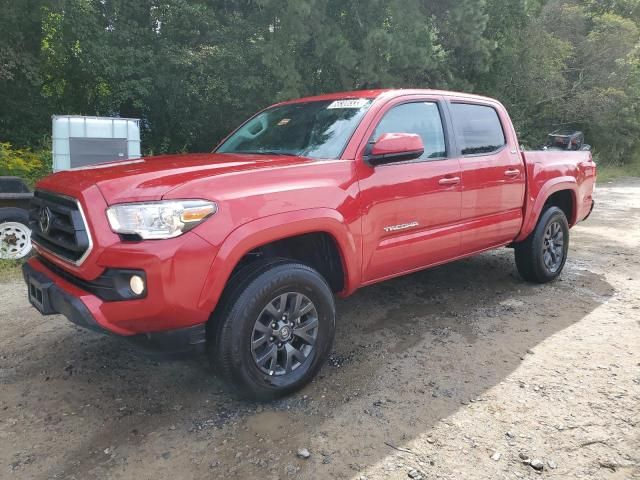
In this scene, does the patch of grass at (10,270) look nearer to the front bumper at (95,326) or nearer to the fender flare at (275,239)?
the front bumper at (95,326)

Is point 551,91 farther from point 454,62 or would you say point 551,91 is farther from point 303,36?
point 303,36

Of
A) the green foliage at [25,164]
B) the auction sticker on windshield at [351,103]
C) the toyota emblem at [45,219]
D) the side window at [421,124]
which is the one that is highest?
the auction sticker on windshield at [351,103]

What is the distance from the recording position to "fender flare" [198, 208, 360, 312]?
8.90 ft

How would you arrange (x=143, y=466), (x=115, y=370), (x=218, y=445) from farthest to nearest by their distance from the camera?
(x=115, y=370) → (x=218, y=445) → (x=143, y=466)

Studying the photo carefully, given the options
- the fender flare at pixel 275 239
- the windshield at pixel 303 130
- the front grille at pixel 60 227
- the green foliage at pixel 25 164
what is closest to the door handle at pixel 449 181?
the windshield at pixel 303 130

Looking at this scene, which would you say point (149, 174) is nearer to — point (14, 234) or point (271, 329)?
point (271, 329)

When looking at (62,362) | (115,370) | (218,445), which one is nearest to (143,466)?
(218,445)

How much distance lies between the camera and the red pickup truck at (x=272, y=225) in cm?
264

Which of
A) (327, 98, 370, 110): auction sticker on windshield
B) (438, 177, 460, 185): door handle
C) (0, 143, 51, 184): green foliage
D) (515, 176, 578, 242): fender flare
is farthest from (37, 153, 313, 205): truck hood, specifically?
(0, 143, 51, 184): green foliage

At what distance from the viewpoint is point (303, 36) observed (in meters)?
12.8

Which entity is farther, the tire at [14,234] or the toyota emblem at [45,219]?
the tire at [14,234]

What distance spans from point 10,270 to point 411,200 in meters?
4.36

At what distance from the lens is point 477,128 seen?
4.61 m

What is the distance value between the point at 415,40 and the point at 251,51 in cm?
435
